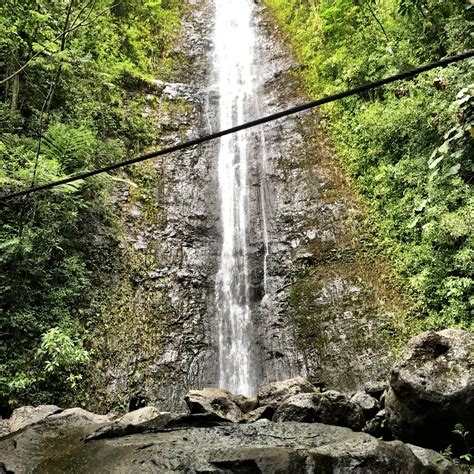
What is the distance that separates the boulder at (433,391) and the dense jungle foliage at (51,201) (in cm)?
561

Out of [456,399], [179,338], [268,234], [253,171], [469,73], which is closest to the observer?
[456,399]

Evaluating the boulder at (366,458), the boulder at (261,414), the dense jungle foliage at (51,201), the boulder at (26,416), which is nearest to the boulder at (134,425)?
the boulder at (26,416)

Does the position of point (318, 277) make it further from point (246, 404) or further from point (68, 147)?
point (68, 147)

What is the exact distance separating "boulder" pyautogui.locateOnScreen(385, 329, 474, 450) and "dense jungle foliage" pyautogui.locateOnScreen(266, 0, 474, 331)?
2330 mm

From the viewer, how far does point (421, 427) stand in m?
5.38

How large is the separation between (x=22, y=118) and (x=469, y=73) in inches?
391

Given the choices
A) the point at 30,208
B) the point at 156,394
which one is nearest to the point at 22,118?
the point at 30,208

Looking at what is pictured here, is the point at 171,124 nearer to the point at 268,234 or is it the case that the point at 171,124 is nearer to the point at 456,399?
the point at 268,234

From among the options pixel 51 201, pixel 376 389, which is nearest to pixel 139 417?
pixel 376 389

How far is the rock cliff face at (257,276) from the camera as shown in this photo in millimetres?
9406

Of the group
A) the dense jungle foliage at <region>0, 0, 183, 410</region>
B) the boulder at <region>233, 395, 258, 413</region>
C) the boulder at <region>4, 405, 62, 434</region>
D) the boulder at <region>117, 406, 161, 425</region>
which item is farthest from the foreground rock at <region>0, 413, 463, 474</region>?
the dense jungle foliage at <region>0, 0, 183, 410</region>

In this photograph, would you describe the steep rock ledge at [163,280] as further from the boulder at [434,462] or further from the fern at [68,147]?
the boulder at [434,462]

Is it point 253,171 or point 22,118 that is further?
point 253,171

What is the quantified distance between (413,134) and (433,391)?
23.2 ft
